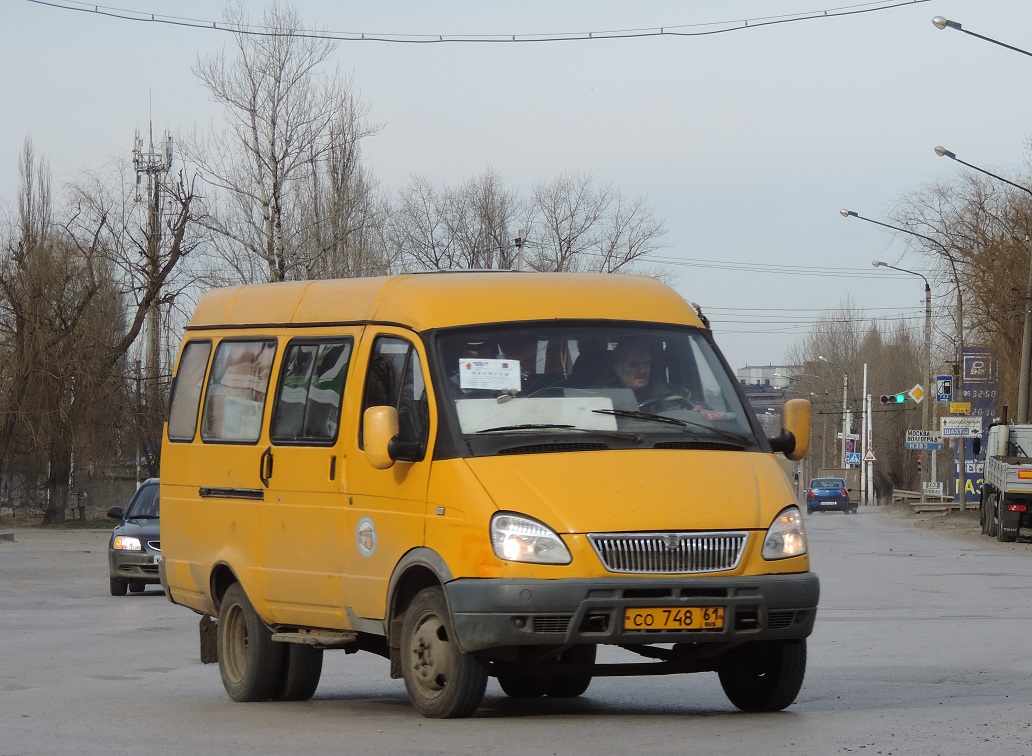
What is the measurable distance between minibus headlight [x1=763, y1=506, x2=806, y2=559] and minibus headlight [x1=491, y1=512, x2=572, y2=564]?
3.48 feet

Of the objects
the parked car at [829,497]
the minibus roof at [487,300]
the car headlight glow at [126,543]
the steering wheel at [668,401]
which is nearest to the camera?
the steering wheel at [668,401]

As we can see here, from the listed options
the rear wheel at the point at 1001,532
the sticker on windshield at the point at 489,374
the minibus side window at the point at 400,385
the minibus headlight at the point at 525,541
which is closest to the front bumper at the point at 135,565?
the minibus side window at the point at 400,385

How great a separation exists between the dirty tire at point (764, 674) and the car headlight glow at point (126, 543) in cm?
1418

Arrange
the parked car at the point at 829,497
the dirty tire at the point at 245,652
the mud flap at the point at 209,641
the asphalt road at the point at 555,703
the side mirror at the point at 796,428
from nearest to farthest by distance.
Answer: the asphalt road at the point at 555,703 → the side mirror at the point at 796,428 → the dirty tire at the point at 245,652 → the mud flap at the point at 209,641 → the parked car at the point at 829,497

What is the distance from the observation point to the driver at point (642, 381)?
31.0ft

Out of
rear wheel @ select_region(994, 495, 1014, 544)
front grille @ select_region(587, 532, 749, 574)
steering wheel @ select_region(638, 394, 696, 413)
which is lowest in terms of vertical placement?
rear wheel @ select_region(994, 495, 1014, 544)

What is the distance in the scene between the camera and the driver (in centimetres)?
946

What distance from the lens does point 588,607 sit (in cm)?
849

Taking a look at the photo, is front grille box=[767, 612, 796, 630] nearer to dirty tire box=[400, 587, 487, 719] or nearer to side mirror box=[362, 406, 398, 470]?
dirty tire box=[400, 587, 487, 719]

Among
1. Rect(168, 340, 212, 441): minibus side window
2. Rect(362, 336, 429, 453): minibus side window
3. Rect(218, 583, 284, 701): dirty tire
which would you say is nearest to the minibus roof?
Rect(362, 336, 429, 453): minibus side window

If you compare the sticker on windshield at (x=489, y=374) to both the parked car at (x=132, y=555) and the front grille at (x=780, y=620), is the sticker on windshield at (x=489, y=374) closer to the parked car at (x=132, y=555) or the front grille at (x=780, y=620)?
the front grille at (x=780, y=620)

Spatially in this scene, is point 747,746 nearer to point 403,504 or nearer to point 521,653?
point 521,653

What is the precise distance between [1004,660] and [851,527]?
125ft

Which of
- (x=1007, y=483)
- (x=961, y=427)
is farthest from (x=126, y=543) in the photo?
(x=961, y=427)
